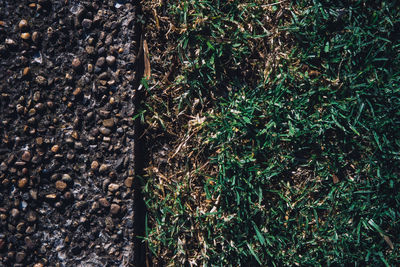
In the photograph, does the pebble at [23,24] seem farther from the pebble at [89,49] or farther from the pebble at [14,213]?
the pebble at [14,213]

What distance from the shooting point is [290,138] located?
75.1 inches

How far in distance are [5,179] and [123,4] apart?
132 cm

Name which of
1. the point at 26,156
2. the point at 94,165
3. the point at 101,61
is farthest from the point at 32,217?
the point at 101,61

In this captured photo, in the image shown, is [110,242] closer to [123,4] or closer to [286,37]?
[123,4]

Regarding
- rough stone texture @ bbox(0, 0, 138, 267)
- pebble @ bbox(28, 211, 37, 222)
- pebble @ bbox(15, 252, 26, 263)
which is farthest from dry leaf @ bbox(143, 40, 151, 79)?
pebble @ bbox(15, 252, 26, 263)

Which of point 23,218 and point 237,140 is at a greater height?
point 237,140

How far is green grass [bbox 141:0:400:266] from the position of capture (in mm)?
1886

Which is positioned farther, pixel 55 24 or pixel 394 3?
pixel 55 24

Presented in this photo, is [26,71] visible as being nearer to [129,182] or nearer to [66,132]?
[66,132]

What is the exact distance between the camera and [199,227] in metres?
1.95

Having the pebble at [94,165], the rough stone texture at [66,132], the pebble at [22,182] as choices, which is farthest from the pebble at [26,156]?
the pebble at [94,165]

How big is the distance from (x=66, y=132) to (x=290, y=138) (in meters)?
1.39

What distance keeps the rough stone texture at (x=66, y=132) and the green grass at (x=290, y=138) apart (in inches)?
12.0

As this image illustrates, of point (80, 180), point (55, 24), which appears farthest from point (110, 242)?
point (55, 24)
